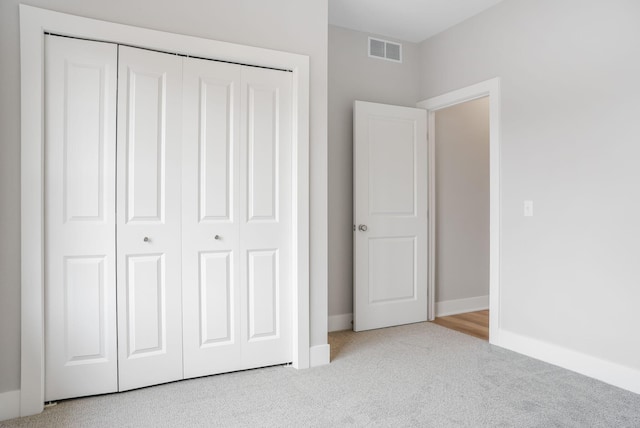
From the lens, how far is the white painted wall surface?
254 cm

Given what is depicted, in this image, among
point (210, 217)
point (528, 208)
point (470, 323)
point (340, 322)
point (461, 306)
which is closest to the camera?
point (210, 217)

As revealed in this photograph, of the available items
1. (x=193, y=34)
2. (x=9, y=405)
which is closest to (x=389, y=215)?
(x=193, y=34)

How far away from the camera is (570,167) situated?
9.36 feet

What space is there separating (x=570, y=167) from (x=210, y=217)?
2.46 m

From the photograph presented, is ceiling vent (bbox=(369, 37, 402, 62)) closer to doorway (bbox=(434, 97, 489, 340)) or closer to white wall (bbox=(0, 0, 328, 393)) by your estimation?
doorway (bbox=(434, 97, 489, 340))

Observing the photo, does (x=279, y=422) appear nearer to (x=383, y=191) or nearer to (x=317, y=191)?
(x=317, y=191)

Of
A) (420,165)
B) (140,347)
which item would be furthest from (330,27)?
(140,347)

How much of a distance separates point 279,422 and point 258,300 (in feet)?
2.85

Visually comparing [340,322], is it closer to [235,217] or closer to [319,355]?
[319,355]

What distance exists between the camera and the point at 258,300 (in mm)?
2805

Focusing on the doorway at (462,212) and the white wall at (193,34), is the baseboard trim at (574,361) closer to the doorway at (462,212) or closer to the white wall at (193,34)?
the doorway at (462,212)

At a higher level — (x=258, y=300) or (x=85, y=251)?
(x=85, y=251)

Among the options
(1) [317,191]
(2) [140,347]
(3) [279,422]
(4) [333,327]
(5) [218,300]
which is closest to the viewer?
(3) [279,422]

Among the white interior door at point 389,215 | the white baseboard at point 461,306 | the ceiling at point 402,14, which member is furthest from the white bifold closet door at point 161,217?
the white baseboard at point 461,306
